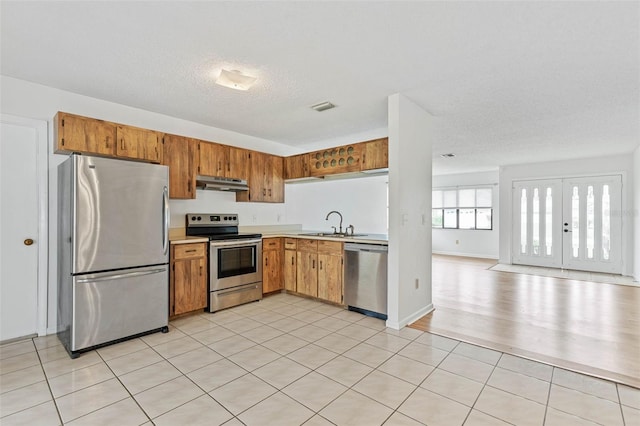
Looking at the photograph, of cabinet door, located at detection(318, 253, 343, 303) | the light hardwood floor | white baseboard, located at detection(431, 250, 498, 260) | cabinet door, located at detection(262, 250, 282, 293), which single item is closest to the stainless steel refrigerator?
cabinet door, located at detection(262, 250, 282, 293)

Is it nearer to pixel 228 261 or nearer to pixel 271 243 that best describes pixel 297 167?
pixel 271 243

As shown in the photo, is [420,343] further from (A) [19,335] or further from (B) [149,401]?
(A) [19,335]

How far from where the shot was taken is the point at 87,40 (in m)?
2.25

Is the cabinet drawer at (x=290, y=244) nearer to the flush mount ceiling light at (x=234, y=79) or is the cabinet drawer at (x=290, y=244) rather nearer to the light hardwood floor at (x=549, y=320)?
the light hardwood floor at (x=549, y=320)

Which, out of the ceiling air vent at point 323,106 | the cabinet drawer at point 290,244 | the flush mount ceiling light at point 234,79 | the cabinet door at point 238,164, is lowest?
the cabinet drawer at point 290,244

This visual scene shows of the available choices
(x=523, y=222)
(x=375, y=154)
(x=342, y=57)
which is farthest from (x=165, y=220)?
(x=523, y=222)

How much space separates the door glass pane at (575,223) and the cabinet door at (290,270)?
6.40 meters

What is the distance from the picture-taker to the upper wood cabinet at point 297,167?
4750 millimetres

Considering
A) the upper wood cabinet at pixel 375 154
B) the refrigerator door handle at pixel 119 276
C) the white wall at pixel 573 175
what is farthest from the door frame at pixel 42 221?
the white wall at pixel 573 175

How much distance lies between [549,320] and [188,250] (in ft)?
14.3

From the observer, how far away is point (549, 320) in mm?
3516

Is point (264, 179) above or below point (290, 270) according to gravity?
above

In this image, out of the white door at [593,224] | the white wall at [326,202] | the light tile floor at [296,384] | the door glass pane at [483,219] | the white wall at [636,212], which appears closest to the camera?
the light tile floor at [296,384]

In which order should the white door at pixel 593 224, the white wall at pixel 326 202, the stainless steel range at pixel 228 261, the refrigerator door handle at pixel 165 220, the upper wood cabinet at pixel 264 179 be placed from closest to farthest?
the refrigerator door handle at pixel 165 220 < the stainless steel range at pixel 228 261 < the upper wood cabinet at pixel 264 179 < the white wall at pixel 326 202 < the white door at pixel 593 224
